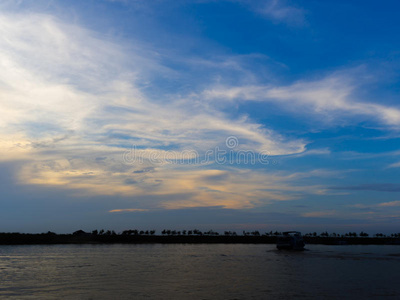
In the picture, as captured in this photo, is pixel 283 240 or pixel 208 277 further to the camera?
pixel 283 240

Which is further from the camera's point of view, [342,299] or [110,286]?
[110,286]

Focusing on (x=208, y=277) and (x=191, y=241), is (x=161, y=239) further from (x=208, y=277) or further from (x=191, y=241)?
(x=208, y=277)

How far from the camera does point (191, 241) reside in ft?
559

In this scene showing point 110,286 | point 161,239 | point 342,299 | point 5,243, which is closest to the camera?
point 342,299

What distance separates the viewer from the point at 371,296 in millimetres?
29688

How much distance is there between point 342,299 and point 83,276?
27122 mm

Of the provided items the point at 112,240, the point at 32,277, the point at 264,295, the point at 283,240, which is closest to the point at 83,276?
the point at 32,277

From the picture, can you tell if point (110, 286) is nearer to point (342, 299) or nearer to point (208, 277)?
point (208, 277)

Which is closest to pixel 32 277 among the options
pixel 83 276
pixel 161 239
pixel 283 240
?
pixel 83 276

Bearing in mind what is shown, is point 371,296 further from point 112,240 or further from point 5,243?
point 112,240

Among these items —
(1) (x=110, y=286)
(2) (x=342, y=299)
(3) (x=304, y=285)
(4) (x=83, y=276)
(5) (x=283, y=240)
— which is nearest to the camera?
(2) (x=342, y=299)

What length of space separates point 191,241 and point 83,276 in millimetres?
135325

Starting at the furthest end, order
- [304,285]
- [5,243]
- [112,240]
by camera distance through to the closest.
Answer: [112,240]
[5,243]
[304,285]

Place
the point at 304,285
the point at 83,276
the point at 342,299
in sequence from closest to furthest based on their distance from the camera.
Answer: the point at 342,299
the point at 304,285
the point at 83,276
